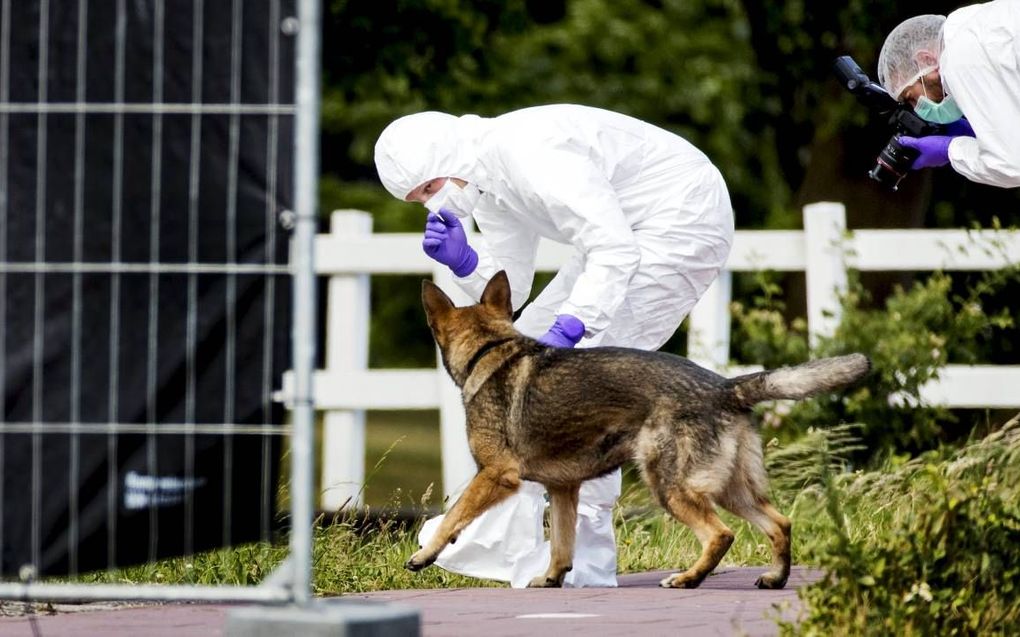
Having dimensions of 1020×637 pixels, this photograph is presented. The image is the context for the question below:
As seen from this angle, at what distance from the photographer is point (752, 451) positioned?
236 inches

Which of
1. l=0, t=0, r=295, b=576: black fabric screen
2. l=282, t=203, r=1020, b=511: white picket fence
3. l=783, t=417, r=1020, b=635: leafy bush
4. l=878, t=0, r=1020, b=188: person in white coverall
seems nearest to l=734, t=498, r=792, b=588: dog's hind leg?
l=783, t=417, r=1020, b=635: leafy bush

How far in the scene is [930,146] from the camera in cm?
640

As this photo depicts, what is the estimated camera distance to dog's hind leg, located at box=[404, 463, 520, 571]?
19.8ft

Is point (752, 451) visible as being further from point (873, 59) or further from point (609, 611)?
point (873, 59)

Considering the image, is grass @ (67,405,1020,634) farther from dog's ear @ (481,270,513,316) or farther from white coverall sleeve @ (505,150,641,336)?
dog's ear @ (481,270,513,316)

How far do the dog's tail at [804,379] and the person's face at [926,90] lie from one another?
1194 millimetres

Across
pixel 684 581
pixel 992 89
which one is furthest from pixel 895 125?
pixel 684 581

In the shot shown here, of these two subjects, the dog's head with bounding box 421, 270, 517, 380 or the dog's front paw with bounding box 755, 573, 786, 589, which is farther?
the dog's head with bounding box 421, 270, 517, 380

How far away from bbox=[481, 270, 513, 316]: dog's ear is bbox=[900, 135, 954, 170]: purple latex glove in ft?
5.14

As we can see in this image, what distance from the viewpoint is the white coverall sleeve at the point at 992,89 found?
18.9 ft

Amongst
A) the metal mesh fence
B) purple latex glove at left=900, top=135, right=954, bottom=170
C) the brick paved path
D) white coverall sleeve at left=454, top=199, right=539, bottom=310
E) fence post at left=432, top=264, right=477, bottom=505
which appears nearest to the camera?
the metal mesh fence

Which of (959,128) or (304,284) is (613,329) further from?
(304,284)

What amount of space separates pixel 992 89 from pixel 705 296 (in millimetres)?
3619

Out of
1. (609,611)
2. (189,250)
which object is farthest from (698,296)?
(189,250)
